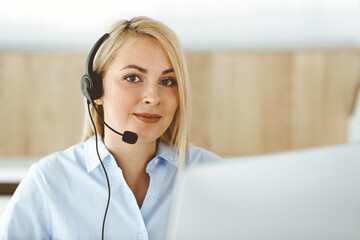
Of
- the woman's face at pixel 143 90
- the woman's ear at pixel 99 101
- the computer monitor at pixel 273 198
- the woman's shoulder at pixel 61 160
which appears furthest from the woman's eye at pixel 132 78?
the computer monitor at pixel 273 198

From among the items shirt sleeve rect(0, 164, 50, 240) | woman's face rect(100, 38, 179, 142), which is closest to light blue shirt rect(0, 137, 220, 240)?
shirt sleeve rect(0, 164, 50, 240)

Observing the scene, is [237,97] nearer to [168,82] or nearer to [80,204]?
[168,82]

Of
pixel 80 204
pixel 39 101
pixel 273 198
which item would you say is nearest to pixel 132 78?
pixel 80 204

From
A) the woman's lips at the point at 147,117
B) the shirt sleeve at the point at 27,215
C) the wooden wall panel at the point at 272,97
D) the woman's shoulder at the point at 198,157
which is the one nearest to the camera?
the shirt sleeve at the point at 27,215

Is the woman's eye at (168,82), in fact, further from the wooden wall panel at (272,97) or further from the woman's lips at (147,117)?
the wooden wall panel at (272,97)

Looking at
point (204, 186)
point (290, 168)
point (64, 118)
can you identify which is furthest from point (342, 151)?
point (64, 118)

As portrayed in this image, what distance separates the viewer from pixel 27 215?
3.13ft

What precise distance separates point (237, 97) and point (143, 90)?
5.10ft

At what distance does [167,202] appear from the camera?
1047mm

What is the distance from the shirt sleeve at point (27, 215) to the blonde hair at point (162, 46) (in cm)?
35

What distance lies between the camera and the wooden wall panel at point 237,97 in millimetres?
2506

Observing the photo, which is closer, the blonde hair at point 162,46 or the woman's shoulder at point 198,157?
the blonde hair at point 162,46

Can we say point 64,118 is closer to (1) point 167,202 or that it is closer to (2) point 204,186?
(1) point 167,202

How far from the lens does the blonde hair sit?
106 centimetres
